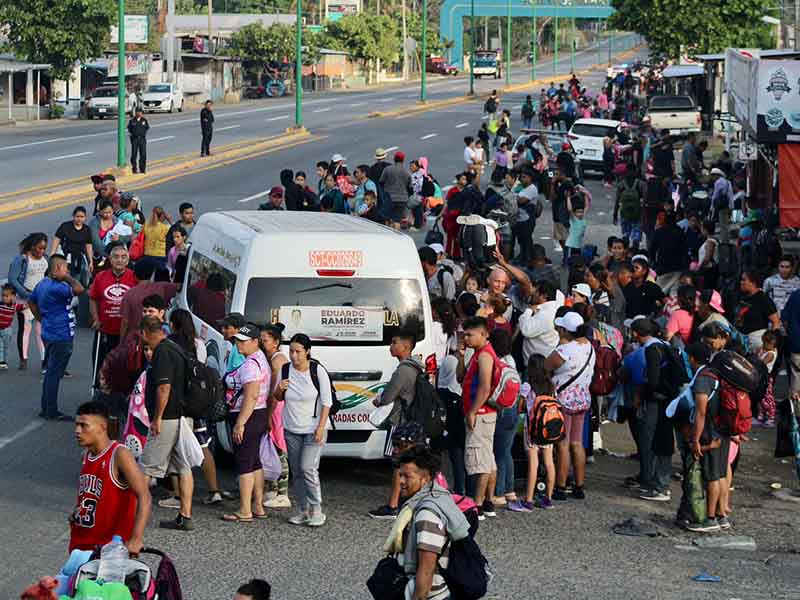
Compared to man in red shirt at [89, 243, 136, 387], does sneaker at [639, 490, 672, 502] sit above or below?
below

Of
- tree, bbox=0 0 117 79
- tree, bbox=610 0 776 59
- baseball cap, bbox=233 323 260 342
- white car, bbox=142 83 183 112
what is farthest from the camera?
white car, bbox=142 83 183 112

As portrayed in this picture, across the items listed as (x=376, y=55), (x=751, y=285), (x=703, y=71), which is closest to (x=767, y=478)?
(x=751, y=285)

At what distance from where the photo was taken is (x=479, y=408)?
11594mm

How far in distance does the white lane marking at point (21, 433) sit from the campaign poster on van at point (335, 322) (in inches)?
125

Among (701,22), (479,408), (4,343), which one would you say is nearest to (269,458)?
(479,408)

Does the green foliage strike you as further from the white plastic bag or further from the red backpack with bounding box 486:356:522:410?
the red backpack with bounding box 486:356:522:410

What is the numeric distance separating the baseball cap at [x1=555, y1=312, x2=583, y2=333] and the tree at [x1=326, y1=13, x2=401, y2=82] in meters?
102

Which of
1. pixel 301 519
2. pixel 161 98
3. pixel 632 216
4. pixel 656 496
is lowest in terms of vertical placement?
pixel 656 496

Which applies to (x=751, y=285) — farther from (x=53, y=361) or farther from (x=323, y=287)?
(x=53, y=361)

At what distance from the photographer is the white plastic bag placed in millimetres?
11781

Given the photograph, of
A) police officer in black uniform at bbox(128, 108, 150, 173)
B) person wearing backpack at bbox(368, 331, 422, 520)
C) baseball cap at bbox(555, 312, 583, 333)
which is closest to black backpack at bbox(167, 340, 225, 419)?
person wearing backpack at bbox(368, 331, 422, 520)

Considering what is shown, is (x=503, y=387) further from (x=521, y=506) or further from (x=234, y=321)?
(x=234, y=321)

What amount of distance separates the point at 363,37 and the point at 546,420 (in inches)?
4083

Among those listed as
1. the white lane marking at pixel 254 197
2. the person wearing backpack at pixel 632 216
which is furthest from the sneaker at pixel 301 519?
the white lane marking at pixel 254 197
